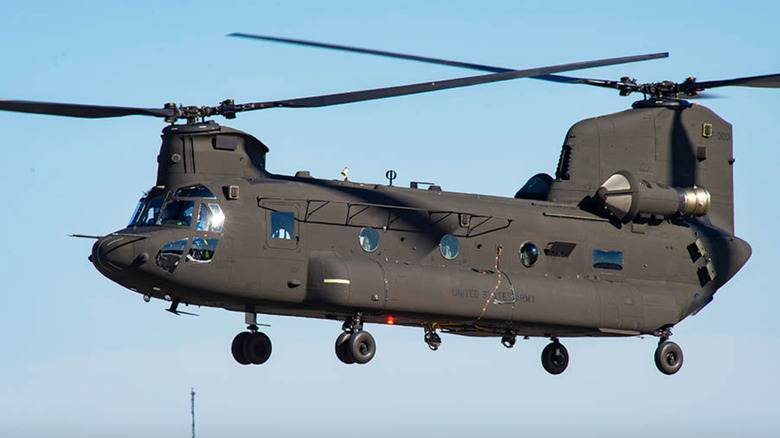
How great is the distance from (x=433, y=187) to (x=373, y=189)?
1788mm

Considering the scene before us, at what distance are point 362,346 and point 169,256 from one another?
4.33 m

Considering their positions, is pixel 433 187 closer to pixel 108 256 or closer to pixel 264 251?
pixel 264 251

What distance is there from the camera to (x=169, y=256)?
1052 inches

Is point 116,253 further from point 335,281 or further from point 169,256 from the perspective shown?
point 335,281

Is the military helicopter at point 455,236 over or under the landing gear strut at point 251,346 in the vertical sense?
over

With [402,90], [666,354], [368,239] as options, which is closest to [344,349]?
[368,239]

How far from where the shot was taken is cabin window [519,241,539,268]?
100ft

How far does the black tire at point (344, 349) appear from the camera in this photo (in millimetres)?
27984

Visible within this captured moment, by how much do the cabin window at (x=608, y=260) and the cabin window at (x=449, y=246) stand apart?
363 cm

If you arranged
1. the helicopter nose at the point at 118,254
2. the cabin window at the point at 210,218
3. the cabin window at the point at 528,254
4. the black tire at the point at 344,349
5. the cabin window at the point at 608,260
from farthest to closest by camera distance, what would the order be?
the cabin window at the point at 608,260
the cabin window at the point at 528,254
the black tire at the point at 344,349
the cabin window at the point at 210,218
the helicopter nose at the point at 118,254

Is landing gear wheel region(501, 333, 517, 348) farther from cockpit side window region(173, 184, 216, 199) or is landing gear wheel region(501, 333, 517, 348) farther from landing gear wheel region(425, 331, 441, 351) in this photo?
cockpit side window region(173, 184, 216, 199)

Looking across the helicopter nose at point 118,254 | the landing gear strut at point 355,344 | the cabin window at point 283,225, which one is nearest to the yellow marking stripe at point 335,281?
the landing gear strut at point 355,344

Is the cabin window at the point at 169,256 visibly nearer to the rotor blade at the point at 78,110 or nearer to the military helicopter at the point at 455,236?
the military helicopter at the point at 455,236

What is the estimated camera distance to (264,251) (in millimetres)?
27594
